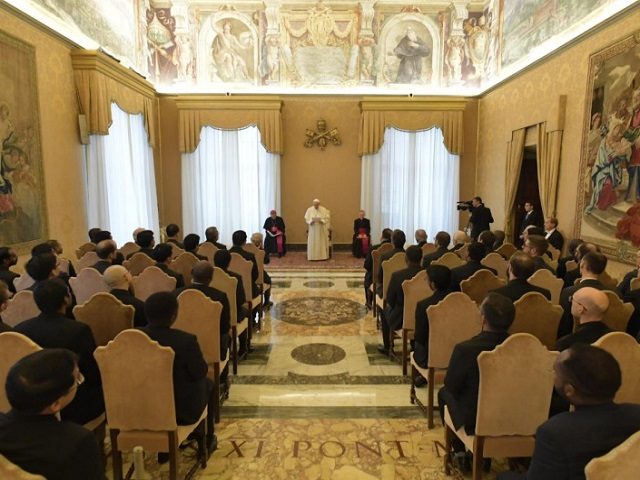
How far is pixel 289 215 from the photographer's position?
1266 centimetres

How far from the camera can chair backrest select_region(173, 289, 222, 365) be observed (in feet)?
11.1

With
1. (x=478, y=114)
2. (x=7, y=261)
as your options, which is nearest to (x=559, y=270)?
(x=7, y=261)

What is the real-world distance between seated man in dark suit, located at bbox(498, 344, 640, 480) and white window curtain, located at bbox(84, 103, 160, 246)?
28.0ft

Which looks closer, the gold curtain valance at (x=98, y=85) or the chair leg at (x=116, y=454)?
the chair leg at (x=116, y=454)

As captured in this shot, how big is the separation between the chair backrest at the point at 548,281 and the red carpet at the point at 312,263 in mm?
6041

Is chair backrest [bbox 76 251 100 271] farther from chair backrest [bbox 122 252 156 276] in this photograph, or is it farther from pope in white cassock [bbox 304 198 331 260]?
pope in white cassock [bbox 304 198 331 260]

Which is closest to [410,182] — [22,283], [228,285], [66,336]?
[228,285]

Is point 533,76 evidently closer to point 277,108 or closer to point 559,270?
point 559,270

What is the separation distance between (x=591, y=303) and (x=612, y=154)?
475 cm

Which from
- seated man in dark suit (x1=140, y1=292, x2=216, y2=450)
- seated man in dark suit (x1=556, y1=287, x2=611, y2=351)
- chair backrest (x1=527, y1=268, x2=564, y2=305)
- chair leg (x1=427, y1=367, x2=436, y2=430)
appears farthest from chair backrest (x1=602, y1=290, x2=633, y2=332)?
seated man in dark suit (x1=140, y1=292, x2=216, y2=450)

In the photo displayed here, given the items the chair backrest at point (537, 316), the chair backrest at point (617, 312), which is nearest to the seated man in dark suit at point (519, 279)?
the chair backrest at point (537, 316)

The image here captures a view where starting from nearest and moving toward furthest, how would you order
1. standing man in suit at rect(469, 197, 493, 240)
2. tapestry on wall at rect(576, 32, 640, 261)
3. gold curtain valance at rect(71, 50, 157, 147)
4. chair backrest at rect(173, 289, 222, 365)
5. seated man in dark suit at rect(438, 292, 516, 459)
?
seated man in dark suit at rect(438, 292, 516, 459), chair backrest at rect(173, 289, 222, 365), tapestry on wall at rect(576, 32, 640, 261), gold curtain valance at rect(71, 50, 157, 147), standing man in suit at rect(469, 197, 493, 240)

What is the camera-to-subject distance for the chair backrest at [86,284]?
4.27 meters

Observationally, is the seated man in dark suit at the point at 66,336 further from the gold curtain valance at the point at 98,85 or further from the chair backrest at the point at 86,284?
the gold curtain valance at the point at 98,85
